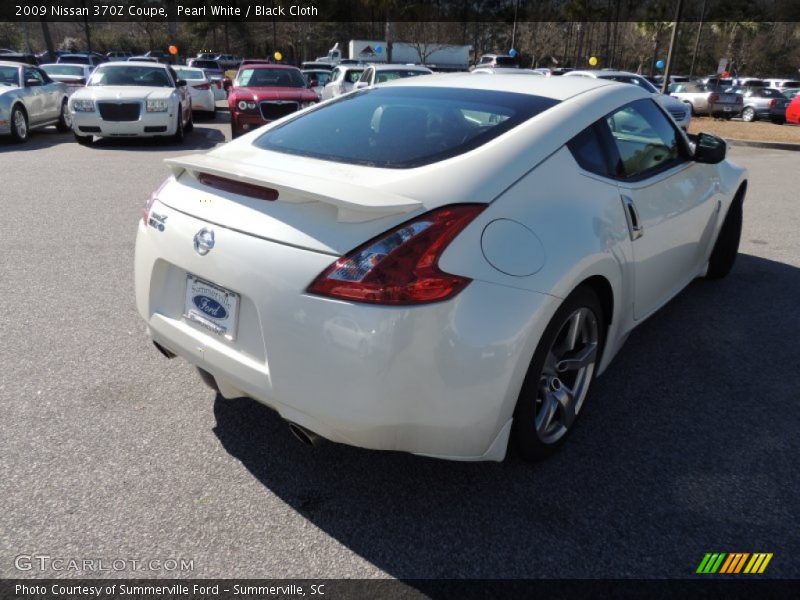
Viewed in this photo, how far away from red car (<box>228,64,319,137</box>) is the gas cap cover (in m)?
11.1

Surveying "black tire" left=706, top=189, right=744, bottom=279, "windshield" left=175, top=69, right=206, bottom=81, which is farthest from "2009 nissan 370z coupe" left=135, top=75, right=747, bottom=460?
"windshield" left=175, top=69, right=206, bottom=81

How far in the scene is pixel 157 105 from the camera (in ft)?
38.9

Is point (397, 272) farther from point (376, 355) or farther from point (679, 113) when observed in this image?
point (679, 113)

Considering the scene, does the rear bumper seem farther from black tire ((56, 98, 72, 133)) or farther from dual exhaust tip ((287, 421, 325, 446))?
black tire ((56, 98, 72, 133))

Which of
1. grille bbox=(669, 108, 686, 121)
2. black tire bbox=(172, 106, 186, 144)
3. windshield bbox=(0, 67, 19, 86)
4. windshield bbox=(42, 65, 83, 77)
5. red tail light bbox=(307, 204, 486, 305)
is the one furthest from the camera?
windshield bbox=(42, 65, 83, 77)

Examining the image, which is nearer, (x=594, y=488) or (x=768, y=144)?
(x=594, y=488)

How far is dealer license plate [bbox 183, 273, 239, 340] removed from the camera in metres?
2.31

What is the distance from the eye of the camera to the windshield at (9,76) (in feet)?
40.6

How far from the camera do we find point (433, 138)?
2699 mm

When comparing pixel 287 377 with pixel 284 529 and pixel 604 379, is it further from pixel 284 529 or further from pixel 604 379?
pixel 604 379

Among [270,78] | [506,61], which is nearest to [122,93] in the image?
[270,78]

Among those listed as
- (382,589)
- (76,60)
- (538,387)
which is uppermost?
(76,60)

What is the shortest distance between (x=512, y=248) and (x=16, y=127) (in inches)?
498

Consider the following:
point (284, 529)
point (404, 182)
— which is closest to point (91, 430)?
point (284, 529)
